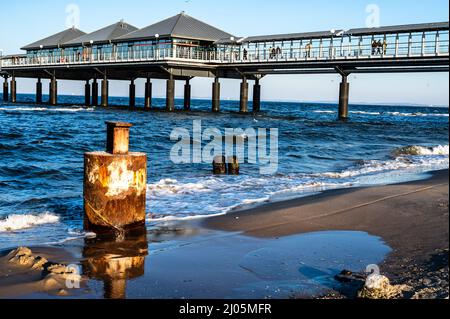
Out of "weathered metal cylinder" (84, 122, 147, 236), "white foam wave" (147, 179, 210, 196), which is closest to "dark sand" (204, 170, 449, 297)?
"weathered metal cylinder" (84, 122, 147, 236)

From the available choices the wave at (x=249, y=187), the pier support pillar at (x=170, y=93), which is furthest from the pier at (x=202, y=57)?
the wave at (x=249, y=187)

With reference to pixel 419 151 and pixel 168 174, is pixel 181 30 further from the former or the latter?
pixel 168 174

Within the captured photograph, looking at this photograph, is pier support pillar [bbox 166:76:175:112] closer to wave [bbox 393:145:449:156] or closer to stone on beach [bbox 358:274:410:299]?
wave [bbox 393:145:449:156]

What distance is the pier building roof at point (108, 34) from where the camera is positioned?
51.2m

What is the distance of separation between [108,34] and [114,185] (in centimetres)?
4683

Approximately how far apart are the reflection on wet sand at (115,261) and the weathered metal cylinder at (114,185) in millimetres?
304

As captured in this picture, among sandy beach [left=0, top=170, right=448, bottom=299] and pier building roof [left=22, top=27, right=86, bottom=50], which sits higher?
pier building roof [left=22, top=27, right=86, bottom=50]

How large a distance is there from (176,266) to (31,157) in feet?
42.9

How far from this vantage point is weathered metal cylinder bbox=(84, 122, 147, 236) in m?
7.22

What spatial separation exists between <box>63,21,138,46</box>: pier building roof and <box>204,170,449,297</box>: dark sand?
4331cm
